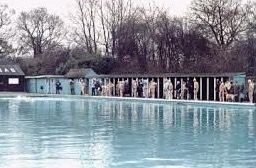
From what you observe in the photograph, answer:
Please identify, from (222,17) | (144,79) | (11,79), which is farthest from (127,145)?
(11,79)

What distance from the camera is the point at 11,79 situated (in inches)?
2432

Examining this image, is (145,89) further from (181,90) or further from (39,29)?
(39,29)

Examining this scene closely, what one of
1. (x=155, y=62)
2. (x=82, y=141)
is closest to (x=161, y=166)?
(x=82, y=141)

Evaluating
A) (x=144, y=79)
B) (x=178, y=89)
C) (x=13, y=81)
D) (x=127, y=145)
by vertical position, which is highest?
(x=144, y=79)

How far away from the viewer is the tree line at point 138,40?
51125 millimetres

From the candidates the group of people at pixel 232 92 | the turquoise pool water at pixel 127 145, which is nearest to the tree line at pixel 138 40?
the group of people at pixel 232 92

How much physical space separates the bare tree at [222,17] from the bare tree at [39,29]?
22.2 meters

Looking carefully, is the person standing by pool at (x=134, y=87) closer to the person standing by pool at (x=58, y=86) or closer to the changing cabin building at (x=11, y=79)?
the person standing by pool at (x=58, y=86)

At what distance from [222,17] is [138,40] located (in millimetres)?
11554

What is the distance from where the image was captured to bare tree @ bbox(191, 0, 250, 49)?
51.2 metres

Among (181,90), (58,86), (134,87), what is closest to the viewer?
(181,90)

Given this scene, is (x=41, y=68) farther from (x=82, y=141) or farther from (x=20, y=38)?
(x=82, y=141)

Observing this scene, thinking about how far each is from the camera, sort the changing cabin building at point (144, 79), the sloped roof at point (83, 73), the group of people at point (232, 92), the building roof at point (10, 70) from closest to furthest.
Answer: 1. the group of people at point (232, 92)
2. the changing cabin building at point (144, 79)
3. the sloped roof at point (83, 73)
4. the building roof at point (10, 70)

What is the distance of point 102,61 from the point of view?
198 feet
